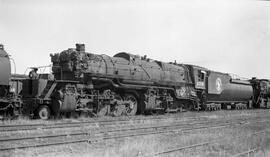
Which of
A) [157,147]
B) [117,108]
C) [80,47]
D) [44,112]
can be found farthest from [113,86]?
[157,147]

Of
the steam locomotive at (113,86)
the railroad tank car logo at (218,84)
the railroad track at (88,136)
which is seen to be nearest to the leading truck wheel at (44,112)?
the steam locomotive at (113,86)

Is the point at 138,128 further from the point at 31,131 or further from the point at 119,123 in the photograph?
the point at 31,131

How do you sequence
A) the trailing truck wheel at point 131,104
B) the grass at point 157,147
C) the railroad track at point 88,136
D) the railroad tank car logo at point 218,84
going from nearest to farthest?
1. the grass at point 157,147
2. the railroad track at point 88,136
3. the trailing truck wheel at point 131,104
4. the railroad tank car logo at point 218,84

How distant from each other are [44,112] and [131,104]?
596 centimetres

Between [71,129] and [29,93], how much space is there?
162 inches

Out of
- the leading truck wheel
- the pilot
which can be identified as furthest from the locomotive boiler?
the pilot

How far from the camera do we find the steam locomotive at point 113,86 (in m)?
16.2

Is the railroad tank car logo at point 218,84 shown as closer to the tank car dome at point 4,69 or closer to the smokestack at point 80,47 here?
the smokestack at point 80,47

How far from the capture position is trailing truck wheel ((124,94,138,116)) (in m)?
20.2

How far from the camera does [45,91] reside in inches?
630

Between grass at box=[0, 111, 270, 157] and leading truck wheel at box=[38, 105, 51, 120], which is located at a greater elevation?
leading truck wheel at box=[38, 105, 51, 120]

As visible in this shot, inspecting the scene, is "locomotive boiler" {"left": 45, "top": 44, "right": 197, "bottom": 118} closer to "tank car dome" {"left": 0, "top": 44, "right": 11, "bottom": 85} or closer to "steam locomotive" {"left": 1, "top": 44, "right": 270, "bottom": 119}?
"steam locomotive" {"left": 1, "top": 44, "right": 270, "bottom": 119}

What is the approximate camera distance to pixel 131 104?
805 inches

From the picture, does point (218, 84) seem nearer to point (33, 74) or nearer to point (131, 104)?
point (131, 104)
